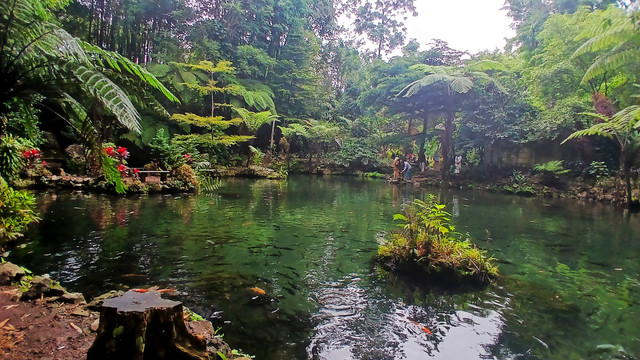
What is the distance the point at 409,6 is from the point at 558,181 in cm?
1976

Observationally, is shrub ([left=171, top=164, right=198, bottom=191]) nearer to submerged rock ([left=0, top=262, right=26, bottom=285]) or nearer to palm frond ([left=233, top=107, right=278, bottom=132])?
→ palm frond ([left=233, top=107, right=278, bottom=132])

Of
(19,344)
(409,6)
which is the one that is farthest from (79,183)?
(409,6)

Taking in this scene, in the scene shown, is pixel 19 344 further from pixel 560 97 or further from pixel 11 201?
pixel 560 97

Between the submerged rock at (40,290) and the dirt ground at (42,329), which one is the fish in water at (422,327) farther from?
the submerged rock at (40,290)

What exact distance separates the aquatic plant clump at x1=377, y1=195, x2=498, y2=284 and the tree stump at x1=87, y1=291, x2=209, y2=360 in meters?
2.72

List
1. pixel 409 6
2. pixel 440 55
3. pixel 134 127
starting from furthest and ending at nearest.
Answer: pixel 409 6, pixel 440 55, pixel 134 127

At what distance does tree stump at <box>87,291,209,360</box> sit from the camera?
1.65 m

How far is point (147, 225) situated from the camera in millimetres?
5613

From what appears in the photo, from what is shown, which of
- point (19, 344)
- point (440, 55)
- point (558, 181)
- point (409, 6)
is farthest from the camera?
point (409, 6)

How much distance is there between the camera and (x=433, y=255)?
12.9ft

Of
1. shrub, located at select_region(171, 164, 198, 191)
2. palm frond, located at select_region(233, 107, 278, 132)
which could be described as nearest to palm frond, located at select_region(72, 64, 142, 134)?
shrub, located at select_region(171, 164, 198, 191)

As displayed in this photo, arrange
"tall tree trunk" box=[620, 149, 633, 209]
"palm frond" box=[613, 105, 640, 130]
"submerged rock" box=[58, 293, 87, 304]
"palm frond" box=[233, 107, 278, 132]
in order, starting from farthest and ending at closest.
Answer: "palm frond" box=[233, 107, 278, 132] < "tall tree trunk" box=[620, 149, 633, 209] < "palm frond" box=[613, 105, 640, 130] < "submerged rock" box=[58, 293, 87, 304]

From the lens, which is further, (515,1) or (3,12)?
(515,1)

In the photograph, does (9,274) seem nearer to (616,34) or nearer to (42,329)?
(42,329)
